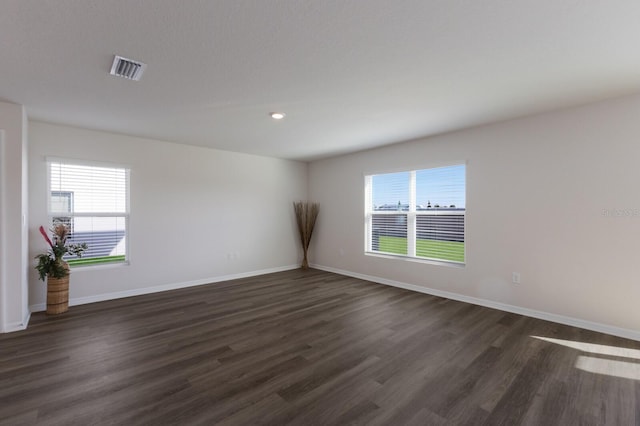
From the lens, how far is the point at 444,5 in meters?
1.69

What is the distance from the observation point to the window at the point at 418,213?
4422mm

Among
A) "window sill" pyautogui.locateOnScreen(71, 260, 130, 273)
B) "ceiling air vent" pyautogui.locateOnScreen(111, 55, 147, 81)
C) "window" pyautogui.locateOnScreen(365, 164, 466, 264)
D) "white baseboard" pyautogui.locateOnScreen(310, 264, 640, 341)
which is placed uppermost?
"ceiling air vent" pyautogui.locateOnScreen(111, 55, 147, 81)

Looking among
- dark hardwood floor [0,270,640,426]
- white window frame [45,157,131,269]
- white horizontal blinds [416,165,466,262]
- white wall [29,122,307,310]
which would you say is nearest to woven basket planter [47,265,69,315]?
dark hardwood floor [0,270,640,426]

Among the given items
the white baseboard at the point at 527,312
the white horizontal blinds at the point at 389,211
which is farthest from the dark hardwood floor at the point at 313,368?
the white horizontal blinds at the point at 389,211

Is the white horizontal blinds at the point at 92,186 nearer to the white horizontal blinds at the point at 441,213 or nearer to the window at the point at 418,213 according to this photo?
the window at the point at 418,213

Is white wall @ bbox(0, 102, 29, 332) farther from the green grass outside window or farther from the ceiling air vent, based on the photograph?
the green grass outside window

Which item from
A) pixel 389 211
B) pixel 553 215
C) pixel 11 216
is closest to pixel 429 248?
pixel 389 211

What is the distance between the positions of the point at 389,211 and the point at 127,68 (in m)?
4.26

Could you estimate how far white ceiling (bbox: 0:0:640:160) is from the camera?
68.7 inches

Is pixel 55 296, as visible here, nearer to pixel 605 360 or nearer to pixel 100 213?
pixel 100 213

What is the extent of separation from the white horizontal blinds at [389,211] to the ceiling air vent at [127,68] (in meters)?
4.03

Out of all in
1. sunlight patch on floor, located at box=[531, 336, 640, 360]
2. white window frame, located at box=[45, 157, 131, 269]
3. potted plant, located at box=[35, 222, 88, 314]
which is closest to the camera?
sunlight patch on floor, located at box=[531, 336, 640, 360]

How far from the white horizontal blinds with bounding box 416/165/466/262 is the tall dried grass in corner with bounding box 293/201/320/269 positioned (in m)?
2.44

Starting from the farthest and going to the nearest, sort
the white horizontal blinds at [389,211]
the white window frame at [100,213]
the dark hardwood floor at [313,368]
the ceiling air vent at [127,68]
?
the white horizontal blinds at [389,211]
the white window frame at [100,213]
the ceiling air vent at [127,68]
the dark hardwood floor at [313,368]
